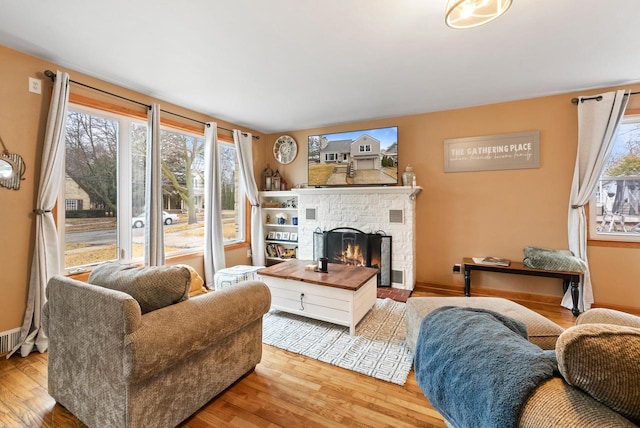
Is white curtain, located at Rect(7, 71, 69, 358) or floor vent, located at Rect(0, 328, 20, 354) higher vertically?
white curtain, located at Rect(7, 71, 69, 358)

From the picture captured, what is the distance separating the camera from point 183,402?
1.52 meters

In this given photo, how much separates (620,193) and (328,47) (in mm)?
3555

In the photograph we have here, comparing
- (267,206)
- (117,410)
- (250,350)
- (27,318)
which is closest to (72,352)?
(117,410)

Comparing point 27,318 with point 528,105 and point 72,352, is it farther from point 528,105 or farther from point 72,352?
point 528,105

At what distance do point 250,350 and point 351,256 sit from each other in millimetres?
2395

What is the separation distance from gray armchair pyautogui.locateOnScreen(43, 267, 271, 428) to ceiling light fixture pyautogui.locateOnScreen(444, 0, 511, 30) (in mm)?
2070

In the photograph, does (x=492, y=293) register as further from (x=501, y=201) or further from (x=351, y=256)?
(x=351, y=256)

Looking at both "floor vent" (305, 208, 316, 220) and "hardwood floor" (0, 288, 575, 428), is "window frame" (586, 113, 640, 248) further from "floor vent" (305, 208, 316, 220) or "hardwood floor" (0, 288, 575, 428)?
"floor vent" (305, 208, 316, 220)

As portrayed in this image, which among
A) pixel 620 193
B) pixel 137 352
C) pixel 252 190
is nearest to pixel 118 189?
pixel 252 190

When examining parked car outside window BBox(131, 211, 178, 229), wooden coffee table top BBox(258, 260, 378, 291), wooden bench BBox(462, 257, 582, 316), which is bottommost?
wooden bench BBox(462, 257, 582, 316)

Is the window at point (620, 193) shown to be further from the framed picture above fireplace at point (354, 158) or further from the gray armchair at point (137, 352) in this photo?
the gray armchair at point (137, 352)

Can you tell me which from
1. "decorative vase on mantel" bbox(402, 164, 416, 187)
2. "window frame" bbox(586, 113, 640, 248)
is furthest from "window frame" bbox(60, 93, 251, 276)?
"window frame" bbox(586, 113, 640, 248)

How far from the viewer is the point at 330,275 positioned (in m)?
2.82

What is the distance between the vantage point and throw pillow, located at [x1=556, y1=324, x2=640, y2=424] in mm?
635
